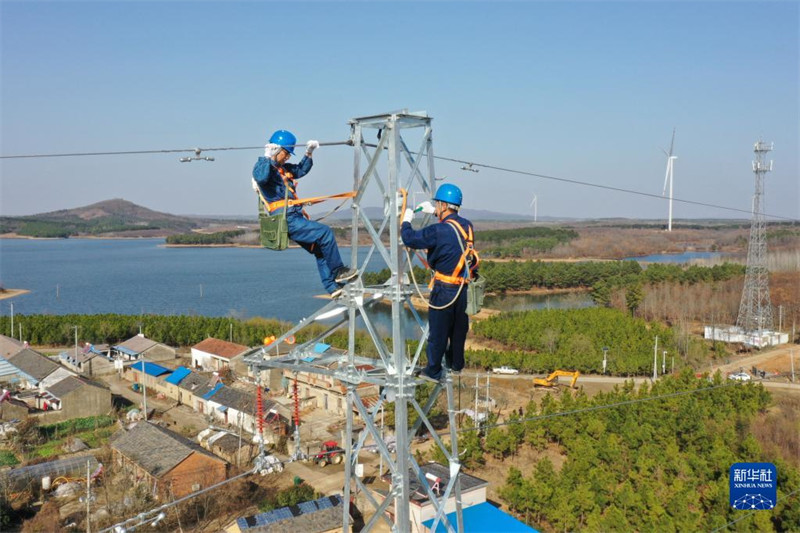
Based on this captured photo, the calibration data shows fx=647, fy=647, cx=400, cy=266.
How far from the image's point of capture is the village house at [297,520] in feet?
41.6

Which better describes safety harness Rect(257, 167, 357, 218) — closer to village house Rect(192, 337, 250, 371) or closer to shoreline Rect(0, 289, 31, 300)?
village house Rect(192, 337, 250, 371)

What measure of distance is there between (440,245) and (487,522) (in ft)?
28.4

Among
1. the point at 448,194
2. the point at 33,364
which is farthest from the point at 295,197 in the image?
the point at 33,364

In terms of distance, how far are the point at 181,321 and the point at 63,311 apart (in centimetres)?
2046

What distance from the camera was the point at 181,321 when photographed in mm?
38500

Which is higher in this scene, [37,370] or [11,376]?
[37,370]

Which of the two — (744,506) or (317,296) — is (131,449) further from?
(317,296)

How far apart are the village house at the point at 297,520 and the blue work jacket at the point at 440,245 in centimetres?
917

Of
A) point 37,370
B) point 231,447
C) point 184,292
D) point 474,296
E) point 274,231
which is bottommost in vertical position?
point 184,292

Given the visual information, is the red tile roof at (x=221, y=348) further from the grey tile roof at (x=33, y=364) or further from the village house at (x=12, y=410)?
the village house at (x=12, y=410)

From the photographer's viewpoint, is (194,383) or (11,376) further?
(11,376)

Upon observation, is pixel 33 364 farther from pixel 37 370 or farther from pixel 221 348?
pixel 221 348

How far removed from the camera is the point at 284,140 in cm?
553

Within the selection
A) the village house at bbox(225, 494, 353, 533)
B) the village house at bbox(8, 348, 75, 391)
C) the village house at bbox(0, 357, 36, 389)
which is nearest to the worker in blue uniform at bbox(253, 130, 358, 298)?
the village house at bbox(225, 494, 353, 533)
